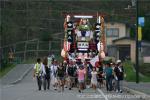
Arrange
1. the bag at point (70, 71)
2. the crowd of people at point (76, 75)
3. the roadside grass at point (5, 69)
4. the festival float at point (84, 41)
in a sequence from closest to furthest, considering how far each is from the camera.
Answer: the crowd of people at point (76, 75) < the bag at point (70, 71) < the festival float at point (84, 41) < the roadside grass at point (5, 69)

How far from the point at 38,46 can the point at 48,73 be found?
167 feet

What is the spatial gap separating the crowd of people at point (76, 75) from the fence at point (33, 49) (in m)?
44.2

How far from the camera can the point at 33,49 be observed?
279 ft

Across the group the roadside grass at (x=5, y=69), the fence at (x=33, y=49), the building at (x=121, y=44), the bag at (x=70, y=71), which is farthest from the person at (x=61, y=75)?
the fence at (x=33, y=49)

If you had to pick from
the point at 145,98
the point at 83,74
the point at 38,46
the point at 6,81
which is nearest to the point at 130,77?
the point at 6,81

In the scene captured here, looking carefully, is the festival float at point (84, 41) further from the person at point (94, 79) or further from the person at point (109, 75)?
the person at point (109, 75)

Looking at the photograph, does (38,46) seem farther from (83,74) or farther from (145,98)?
(145,98)

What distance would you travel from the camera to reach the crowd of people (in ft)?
114

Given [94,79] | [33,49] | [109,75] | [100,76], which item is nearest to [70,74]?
[100,76]

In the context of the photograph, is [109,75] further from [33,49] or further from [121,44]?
[33,49]

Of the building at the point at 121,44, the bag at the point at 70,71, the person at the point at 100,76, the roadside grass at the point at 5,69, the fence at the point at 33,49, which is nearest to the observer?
the bag at the point at 70,71

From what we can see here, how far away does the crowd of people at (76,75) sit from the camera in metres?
34.6

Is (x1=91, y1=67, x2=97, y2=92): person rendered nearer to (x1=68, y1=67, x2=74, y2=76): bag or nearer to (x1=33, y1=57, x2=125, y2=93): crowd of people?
(x1=33, y1=57, x2=125, y2=93): crowd of people

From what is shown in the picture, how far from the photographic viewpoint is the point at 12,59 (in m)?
72.6
